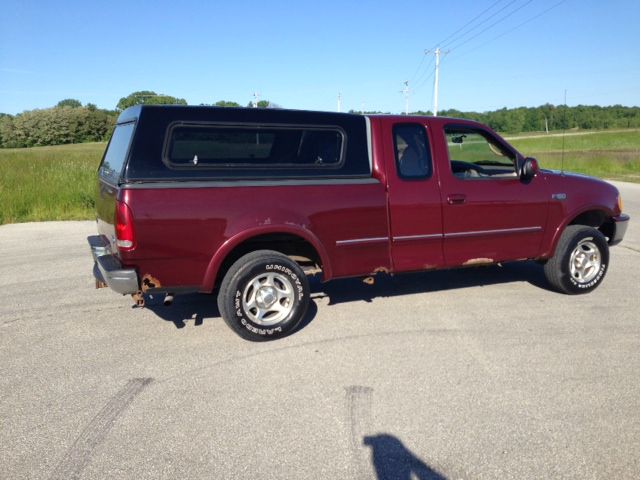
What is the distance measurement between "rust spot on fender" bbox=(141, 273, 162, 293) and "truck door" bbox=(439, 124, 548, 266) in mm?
2682

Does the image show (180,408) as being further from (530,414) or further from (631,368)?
(631,368)

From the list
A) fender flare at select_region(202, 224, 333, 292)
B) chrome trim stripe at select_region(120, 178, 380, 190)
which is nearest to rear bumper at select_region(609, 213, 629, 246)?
chrome trim stripe at select_region(120, 178, 380, 190)

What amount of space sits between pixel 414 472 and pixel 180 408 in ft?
5.13

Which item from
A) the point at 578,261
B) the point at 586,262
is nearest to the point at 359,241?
the point at 578,261

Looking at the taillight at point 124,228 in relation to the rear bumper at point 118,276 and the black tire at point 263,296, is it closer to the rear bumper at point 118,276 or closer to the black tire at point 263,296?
the rear bumper at point 118,276

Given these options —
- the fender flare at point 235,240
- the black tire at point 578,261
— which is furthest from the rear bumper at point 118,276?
the black tire at point 578,261

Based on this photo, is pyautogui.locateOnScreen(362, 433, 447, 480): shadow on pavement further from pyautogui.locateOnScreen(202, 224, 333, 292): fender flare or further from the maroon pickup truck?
pyautogui.locateOnScreen(202, 224, 333, 292): fender flare

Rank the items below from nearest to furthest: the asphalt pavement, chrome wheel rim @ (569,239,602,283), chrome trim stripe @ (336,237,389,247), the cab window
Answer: the asphalt pavement
chrome trim stripe @ (336,237,389,247)
the cab window
chrome wheel rim @ (569,239,602,283)

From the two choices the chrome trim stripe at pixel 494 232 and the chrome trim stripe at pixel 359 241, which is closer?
the chrome trim stripe at pixel 359 241

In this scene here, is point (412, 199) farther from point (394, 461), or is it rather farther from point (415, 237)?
point (394, 461)

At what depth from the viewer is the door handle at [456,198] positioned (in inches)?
199

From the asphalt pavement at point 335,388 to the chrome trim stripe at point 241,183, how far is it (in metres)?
1.33

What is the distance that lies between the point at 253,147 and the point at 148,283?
4.63 feet

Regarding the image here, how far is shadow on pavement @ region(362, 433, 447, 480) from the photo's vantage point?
2701 mm
